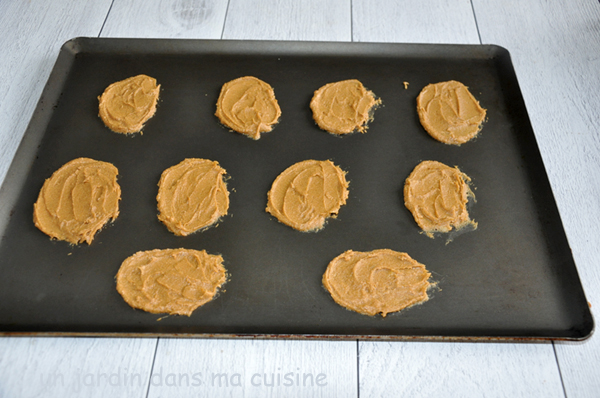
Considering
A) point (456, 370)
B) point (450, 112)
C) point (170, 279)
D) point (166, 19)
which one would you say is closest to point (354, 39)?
point (450, 112)

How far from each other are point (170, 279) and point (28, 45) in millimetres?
1906

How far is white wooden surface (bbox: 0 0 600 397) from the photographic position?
1.57m

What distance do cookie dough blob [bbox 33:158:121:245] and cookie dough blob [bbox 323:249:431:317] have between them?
3.41 feet

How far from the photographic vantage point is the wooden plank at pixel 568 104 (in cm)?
173

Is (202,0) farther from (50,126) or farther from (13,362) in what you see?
(13,362)

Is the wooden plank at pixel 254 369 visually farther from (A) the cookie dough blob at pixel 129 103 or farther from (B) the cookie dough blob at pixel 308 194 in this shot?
(A) the cookie dough blob at pixel 129 103

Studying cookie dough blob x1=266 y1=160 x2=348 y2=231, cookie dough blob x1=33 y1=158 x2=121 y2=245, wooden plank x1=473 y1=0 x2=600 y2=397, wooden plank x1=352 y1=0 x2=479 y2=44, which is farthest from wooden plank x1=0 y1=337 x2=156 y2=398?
wooden plank x1=352 y1=0 x2=479 y2=44

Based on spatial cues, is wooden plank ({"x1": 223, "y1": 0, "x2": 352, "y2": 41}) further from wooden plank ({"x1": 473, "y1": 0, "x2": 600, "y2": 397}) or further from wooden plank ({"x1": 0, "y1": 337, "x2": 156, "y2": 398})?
wooden plank ({"x1": 0, "y1": 337, "x2": 156, "y2": 398})

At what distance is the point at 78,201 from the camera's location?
1.91 metres

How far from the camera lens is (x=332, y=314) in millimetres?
1647

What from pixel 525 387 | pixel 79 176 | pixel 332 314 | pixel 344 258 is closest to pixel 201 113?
pixel 79 176

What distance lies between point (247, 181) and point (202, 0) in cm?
156

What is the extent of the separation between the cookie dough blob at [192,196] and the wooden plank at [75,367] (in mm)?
517

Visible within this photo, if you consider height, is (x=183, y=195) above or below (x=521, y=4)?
below
